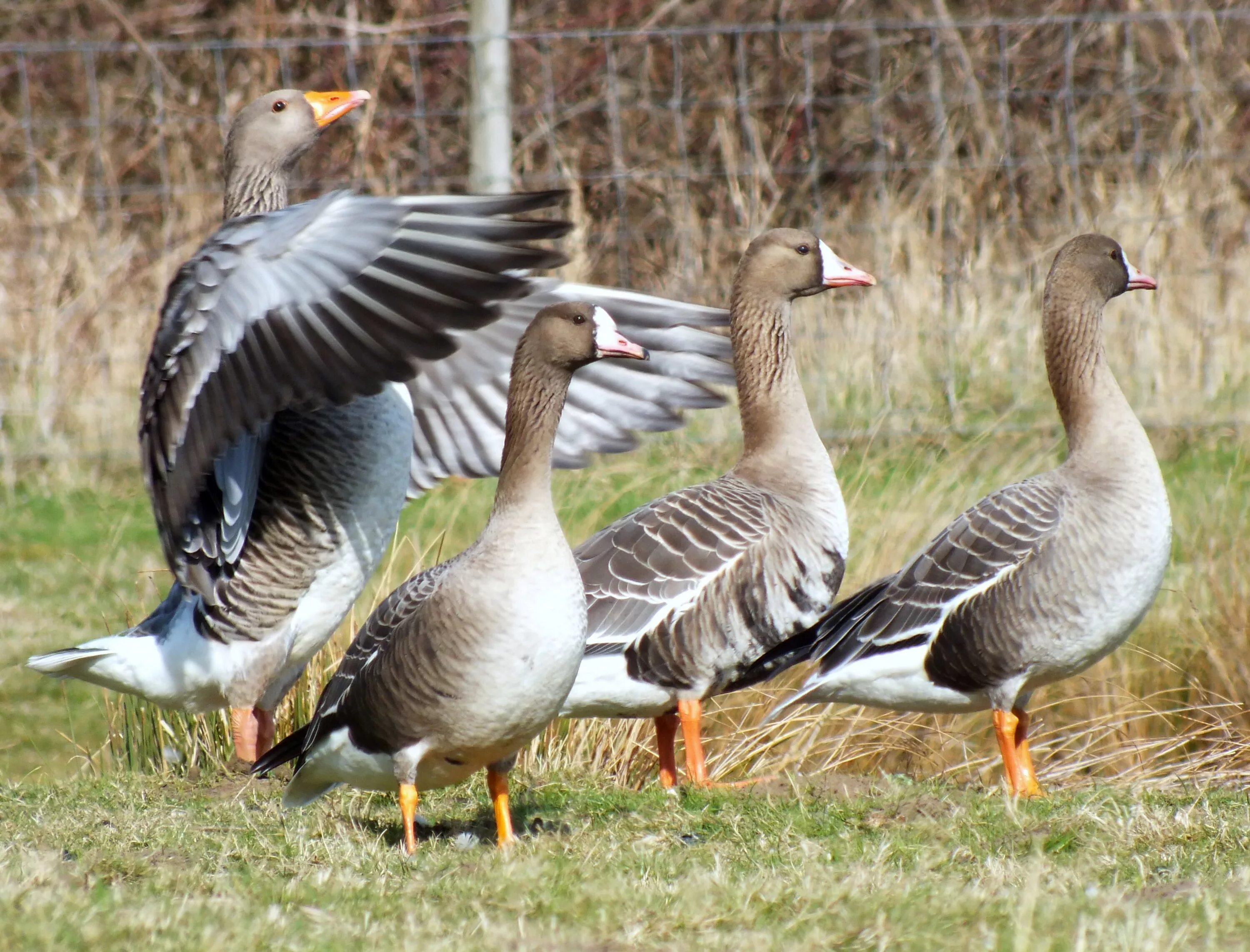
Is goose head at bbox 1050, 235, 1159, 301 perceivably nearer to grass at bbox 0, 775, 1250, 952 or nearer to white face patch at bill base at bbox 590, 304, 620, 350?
grass at bbox 0, 775, 1250, 952

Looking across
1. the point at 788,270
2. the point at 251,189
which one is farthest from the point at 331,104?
the point at 788,270

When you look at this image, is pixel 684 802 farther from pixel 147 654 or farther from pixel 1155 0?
pixel 1155 0

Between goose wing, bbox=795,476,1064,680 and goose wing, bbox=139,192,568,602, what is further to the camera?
goose wing, bbox=795,476,1064,680

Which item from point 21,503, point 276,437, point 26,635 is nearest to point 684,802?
point 276,437

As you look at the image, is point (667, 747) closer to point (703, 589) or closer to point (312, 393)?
point (703, 589)

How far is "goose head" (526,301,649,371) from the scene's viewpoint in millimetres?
4566

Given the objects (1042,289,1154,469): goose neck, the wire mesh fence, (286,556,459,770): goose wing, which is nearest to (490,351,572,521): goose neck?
(286,556,459,770): goose wing

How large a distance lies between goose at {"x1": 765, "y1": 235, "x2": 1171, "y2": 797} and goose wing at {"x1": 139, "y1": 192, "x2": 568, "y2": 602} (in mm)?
1848

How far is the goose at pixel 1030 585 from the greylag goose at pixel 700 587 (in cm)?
24

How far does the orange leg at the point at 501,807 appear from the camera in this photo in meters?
4.45

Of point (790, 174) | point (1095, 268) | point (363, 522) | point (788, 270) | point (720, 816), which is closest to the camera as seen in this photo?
point (720, 816)

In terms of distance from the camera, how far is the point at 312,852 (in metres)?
4.39

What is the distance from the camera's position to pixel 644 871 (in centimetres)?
405

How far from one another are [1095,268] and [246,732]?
347 cm
